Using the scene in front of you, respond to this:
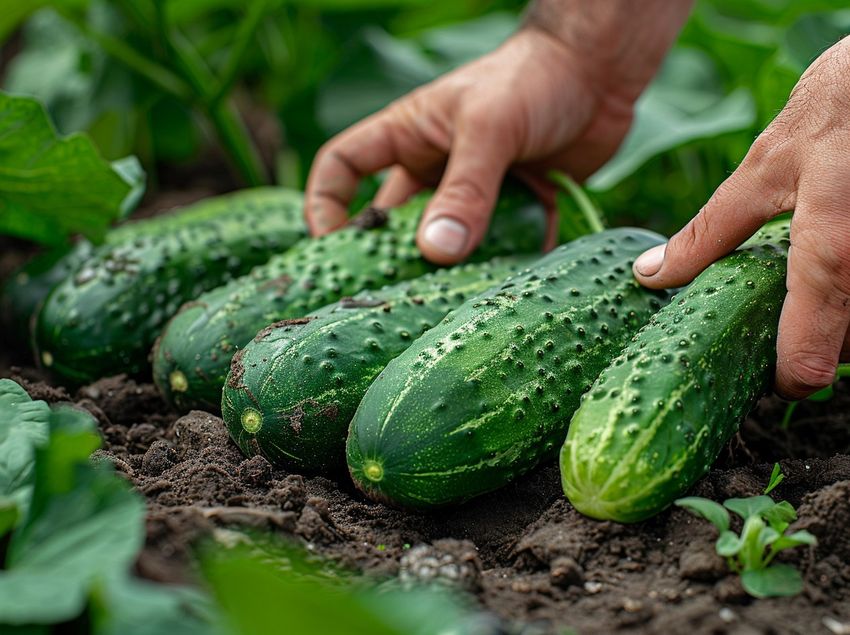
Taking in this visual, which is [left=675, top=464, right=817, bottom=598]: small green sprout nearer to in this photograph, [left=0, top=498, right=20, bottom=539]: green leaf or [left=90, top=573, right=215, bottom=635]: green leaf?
[left=90, top=573, right=215, bottom=635]: green leaf

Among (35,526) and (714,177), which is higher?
(35,526)

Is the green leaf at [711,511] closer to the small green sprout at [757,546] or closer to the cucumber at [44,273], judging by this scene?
the small green sprout at [757,546]

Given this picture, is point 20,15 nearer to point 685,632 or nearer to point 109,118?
point 109,118

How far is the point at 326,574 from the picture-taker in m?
2.01

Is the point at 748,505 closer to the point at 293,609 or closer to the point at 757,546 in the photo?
the point at 757,546

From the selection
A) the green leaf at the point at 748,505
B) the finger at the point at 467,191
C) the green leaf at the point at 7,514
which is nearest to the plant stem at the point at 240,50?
the finger at the point at 467,191

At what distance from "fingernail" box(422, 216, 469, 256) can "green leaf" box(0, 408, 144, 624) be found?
1.66 m

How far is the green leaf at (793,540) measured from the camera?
186 cm

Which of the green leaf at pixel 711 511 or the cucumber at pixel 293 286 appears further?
the cucumber at pixel 293 286

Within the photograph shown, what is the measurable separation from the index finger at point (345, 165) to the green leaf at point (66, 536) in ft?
7.44

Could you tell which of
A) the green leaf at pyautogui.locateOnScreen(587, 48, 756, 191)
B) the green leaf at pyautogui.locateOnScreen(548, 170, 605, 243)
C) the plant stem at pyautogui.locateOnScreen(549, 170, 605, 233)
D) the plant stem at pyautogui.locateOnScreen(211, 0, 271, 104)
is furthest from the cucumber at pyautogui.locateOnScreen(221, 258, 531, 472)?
the plant stem at pyautogui.locateOnScreen(211, 0, 271, 104)

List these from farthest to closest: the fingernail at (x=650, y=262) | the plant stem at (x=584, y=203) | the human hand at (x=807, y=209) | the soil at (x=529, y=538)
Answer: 1. the plant stem at (x=584, y=203)
2. the fingernail at (x=650, y=262)
3. the human hand at (x=807, y=209)
4. the soil at (x=529, y=538)

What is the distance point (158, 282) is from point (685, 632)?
2.36 meters

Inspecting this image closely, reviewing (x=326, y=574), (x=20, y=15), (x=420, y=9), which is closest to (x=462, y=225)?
(x=326, y=574)
